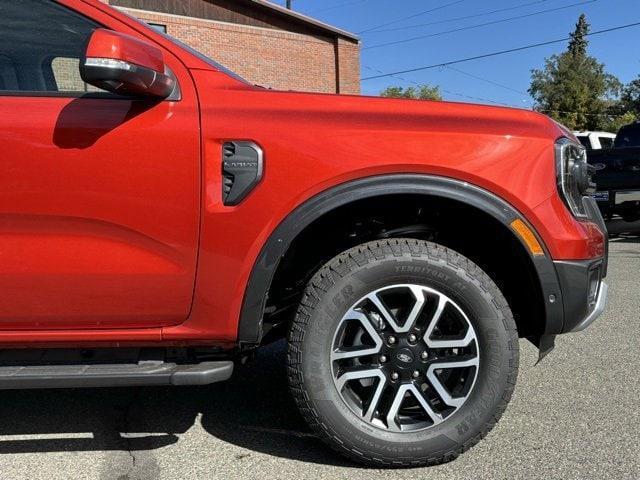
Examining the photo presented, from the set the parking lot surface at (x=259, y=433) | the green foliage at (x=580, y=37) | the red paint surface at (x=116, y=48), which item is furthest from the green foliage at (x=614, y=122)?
the red paint surface at (x=116, y=48)

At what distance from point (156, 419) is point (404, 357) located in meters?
1.39

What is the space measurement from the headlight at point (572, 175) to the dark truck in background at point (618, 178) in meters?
6.32

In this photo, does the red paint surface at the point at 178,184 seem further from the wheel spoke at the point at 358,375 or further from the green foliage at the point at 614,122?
the green foliage at the point at 614,122

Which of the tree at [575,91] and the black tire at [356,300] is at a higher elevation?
the tree at [575,91]

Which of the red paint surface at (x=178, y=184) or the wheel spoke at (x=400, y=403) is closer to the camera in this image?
the red paint surface at (x=178, y=184)

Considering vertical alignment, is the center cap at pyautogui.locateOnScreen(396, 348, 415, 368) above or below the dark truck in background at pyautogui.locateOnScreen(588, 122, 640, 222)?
below

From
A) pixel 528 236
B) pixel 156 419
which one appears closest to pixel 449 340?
pixel 528 236

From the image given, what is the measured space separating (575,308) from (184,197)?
1.61 meters

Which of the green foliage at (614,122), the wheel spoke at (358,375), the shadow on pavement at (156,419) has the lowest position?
the shadow on pavement at (156,419)

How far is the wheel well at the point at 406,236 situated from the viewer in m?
2.52

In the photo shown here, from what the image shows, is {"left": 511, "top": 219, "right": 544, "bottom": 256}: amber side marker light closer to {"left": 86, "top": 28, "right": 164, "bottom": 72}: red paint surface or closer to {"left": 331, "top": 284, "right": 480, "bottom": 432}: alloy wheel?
{"left": 331, "top": 284, "right": 480, "bottom": 432}: alloy wheel

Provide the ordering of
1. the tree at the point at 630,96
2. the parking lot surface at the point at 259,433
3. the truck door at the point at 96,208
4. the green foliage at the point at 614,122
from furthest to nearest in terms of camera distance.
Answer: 1. the tree at the point at 630,96
2. the green foliage at the point at 614,122
3. the parking lot surface at the point at 259,433
4. the truck door at the point at 96,208

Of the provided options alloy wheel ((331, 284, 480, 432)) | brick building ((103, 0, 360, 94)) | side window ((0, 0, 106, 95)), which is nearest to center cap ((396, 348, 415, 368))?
alloy wheel ((331, 284, 480, 432))

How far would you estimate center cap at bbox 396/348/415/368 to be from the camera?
2.42m
